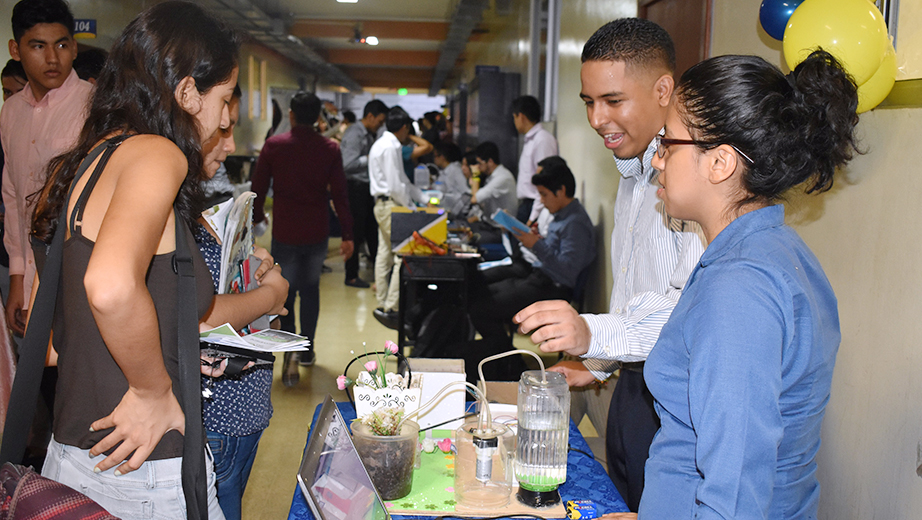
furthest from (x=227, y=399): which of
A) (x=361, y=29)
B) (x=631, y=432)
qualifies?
(x=361, y=29)

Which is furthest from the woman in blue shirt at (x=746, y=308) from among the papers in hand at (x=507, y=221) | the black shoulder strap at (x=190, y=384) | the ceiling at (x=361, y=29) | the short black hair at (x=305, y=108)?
the ceiling at (x=361, y=29)

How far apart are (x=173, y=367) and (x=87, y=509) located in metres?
0.30

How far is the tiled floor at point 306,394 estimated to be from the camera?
2963 millimetres

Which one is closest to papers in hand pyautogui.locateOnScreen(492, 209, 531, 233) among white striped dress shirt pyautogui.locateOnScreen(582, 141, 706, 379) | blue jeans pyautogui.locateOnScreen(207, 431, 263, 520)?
white striped dress shirt pyautogui.locateOnScreen(582, 141, 706, 379)

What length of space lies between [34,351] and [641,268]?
1384 mm

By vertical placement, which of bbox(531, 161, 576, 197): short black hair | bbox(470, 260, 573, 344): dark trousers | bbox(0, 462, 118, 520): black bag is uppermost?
bbox(531, 161, 576, 197): short black hair

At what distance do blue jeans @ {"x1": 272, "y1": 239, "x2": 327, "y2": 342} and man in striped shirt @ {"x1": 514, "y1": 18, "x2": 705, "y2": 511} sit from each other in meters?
2.76

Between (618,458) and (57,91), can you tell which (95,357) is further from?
(57,91)

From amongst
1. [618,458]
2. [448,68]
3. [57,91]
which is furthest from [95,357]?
[448,68]

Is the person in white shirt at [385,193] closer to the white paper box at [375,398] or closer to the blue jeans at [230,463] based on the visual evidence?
the blue jeans at [230,463]

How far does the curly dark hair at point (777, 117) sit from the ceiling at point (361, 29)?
865 cm

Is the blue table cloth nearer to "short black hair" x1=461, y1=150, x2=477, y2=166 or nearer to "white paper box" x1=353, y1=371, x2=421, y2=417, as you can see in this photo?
"white paper box" x1=353, y1=371, x2=421, y2=417

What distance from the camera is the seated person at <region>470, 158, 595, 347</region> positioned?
4328 millimetres

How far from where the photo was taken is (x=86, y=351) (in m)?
1.14
